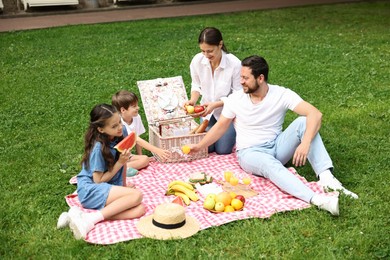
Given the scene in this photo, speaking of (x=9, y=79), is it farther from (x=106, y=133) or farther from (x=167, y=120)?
(x=106, y=133)

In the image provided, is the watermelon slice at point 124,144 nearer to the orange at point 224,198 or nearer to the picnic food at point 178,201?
the picnic food at point 178,201

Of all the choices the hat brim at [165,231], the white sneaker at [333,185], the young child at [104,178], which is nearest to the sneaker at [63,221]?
the young child at [104,178]

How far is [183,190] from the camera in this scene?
17.7 feet

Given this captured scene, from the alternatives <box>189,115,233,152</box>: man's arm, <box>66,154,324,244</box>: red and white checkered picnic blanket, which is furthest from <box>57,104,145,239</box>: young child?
<box>189,115,233,152</box>: man's arm

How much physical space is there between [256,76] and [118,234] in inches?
82.5

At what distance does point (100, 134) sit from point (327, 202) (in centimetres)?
206

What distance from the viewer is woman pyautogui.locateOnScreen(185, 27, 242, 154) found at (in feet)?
21.0

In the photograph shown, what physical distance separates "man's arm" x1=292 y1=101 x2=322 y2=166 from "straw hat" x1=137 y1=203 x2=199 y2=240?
127 centimetres

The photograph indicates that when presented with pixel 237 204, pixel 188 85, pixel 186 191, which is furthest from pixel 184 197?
pixel 188 85

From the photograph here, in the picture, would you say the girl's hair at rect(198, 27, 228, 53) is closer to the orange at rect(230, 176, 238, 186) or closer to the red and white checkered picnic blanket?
the red and white checkered picnic blanket

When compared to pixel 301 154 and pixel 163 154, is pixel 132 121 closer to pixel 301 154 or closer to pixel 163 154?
pixel 163 154

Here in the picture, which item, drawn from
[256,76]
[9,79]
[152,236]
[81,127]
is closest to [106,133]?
[152,236]

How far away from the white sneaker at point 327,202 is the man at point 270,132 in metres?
0.22

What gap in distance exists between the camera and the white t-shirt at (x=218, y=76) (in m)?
6.45
